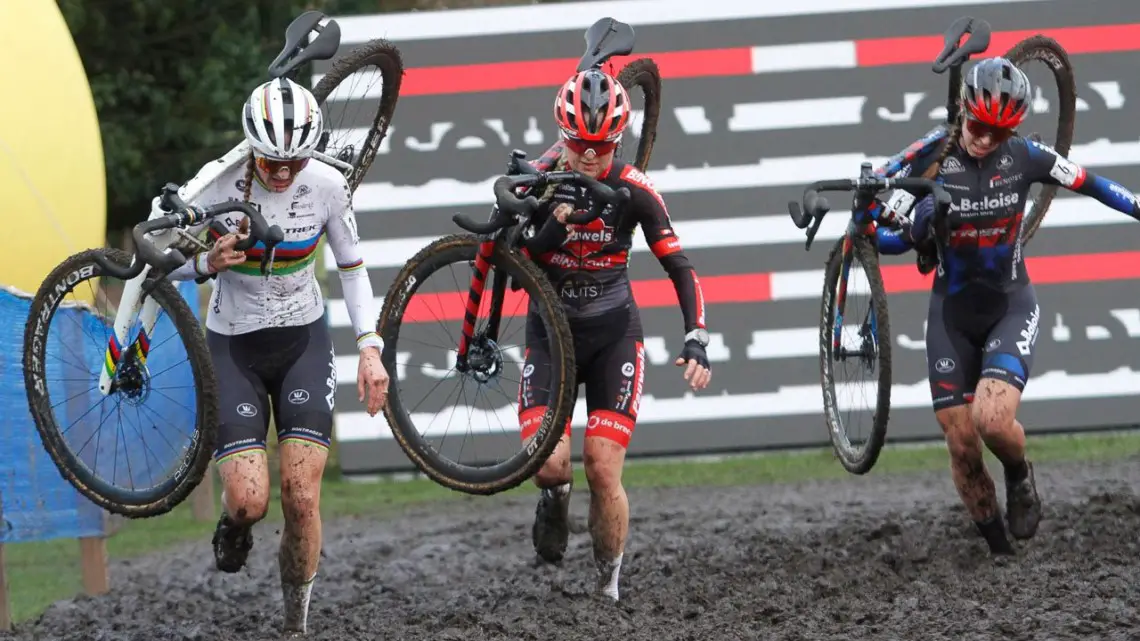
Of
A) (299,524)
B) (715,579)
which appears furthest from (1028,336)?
(299,524)

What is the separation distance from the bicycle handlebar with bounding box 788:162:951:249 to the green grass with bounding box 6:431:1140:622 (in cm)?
606

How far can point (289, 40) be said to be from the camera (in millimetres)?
9461

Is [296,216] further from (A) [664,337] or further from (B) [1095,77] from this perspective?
(B) [1095,77]

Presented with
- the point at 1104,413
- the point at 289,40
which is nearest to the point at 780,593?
the point at 289,40

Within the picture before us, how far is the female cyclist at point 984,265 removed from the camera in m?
10.1

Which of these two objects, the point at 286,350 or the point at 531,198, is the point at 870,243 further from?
the point at 286,350

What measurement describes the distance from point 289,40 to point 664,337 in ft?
22.1

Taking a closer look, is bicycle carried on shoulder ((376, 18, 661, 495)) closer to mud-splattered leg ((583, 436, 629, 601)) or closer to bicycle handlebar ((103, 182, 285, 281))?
mud-splattered leg ((583, 436, 629, 601))

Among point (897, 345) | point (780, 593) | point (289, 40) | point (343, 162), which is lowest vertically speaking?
point (780, 593)

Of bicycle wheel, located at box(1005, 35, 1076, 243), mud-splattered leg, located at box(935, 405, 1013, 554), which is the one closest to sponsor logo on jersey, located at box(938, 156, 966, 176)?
mud-splattered leg, located at box(935, 405, 1013, 554)

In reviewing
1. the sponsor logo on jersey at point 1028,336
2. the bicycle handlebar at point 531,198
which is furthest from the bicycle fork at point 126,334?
the sponsor logo on jersey at point 1028,336

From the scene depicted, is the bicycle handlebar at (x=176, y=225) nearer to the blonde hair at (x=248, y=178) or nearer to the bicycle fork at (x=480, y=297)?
the blonde hair at (x=248, y=178)

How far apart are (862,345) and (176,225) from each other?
164 inches

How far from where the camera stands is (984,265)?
10.3 meters
